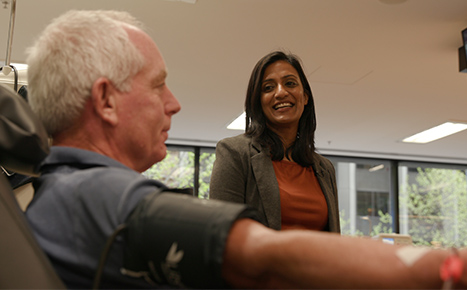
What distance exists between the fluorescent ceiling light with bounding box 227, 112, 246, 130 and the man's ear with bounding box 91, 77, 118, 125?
17.6 feet

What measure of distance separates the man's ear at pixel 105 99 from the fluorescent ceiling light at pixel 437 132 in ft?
20.5

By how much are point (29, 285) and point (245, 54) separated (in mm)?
3663

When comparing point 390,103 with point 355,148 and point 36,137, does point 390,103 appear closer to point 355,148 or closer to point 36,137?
point 355,148

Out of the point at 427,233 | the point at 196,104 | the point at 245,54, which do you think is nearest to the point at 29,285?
the point at 245,54

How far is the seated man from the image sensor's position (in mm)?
516

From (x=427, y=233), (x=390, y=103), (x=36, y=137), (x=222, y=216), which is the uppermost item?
(x=390, y=103)

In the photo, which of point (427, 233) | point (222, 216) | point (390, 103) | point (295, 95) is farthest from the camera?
point (427, 233)

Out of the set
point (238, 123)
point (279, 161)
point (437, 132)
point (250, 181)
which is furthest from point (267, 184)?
point (437, 132)

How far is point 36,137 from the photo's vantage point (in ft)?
2.35

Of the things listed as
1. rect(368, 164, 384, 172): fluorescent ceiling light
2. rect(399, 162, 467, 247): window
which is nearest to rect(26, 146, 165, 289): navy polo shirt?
rect(368, 164, 384, 172): fluorescent ceiling light

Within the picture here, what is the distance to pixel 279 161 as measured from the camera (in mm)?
1789

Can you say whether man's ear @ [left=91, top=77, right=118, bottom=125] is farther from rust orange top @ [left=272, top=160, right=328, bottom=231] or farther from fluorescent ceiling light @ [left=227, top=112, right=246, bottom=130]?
fluorescent ceiling light @ [left=227, top=112, right=246, bottom=130]

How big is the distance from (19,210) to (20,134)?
0.12m

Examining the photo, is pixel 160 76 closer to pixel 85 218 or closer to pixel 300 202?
pixel 85 218
